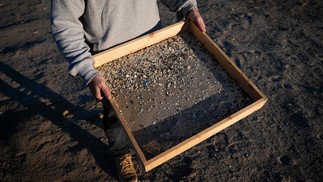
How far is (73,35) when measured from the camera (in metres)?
2.00

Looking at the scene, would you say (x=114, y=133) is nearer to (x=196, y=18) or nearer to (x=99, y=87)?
(x=99, y=87)

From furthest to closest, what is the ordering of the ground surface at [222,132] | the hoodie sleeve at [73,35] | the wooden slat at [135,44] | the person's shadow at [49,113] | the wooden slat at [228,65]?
the person's shadow at [49,113] → the ground surface at [222,132] → the wooden slat at [135,44] → the wooden slat at [228,65] → the hoodie sleeve at [73,35]

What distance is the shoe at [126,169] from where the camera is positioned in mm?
2963

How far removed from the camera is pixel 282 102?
3693mm

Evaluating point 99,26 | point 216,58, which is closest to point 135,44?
point 99,26

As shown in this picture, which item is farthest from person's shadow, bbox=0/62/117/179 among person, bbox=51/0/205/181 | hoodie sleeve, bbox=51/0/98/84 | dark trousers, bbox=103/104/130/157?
hoodie sleeve, bbox=51/0/98/84

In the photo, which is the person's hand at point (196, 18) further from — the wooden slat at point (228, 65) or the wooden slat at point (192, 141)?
the wooden slat at point (192, 141)

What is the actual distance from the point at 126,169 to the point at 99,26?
5.45 ft

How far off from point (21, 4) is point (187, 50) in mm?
4769

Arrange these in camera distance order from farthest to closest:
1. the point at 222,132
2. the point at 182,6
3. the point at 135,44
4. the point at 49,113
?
the point at 49,113 < the point at 222,132 < the point at 182,6 < the point at 135,44

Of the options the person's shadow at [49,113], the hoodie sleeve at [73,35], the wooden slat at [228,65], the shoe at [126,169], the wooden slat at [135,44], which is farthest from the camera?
the person's shadow at [49,113]

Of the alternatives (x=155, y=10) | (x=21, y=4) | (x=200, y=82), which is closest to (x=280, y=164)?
(x=200, y=82)

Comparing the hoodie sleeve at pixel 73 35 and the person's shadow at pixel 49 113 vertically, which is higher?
the hoodie sleeve at pixel 73 35

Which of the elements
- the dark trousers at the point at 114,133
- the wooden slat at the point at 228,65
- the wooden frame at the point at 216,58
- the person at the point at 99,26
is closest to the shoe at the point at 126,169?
the dark trousers at the point at 114,133
